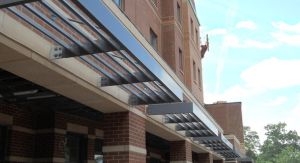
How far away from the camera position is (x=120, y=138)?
9.72 meters

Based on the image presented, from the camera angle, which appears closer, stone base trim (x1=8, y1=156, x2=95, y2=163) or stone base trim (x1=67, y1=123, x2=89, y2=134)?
stone base trim (x1=8, y1=156, x2=95, y2=163)

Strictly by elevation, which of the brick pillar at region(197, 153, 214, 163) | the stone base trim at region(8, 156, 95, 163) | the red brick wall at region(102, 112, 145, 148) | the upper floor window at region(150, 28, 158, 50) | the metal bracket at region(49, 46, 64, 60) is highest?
the upper floor window at region(150, 28, 158, 50)

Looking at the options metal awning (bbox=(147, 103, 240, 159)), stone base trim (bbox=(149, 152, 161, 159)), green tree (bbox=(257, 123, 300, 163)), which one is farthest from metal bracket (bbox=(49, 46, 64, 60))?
green tree (bbox=(257, 123, 300, 163))

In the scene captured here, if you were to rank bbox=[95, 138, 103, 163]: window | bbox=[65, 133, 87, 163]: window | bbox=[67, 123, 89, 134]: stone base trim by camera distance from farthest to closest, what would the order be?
bbox=[95, 138, 103, 163]: window < bbox=[65, 133, 87, 163]: window < bbox=[67, 123, 89, 134]: stone base trim

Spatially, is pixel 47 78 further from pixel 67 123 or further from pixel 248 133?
pixel 248 133

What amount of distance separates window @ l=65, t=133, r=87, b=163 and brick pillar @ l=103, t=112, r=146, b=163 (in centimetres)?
319

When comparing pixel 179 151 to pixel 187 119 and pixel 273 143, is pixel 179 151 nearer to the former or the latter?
pixel 187 119

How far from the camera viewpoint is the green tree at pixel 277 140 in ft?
379

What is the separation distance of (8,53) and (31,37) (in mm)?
414

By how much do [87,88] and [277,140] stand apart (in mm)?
120602

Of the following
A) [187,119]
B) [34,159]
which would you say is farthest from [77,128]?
[187,119]

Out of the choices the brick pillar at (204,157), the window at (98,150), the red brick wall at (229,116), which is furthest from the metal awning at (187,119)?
the red brick wall at (229,116)

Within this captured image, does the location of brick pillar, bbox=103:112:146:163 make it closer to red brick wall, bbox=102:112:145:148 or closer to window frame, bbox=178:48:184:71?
red brick wall, bbox=102:112:145:148

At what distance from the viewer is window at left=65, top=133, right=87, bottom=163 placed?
1275 cm
